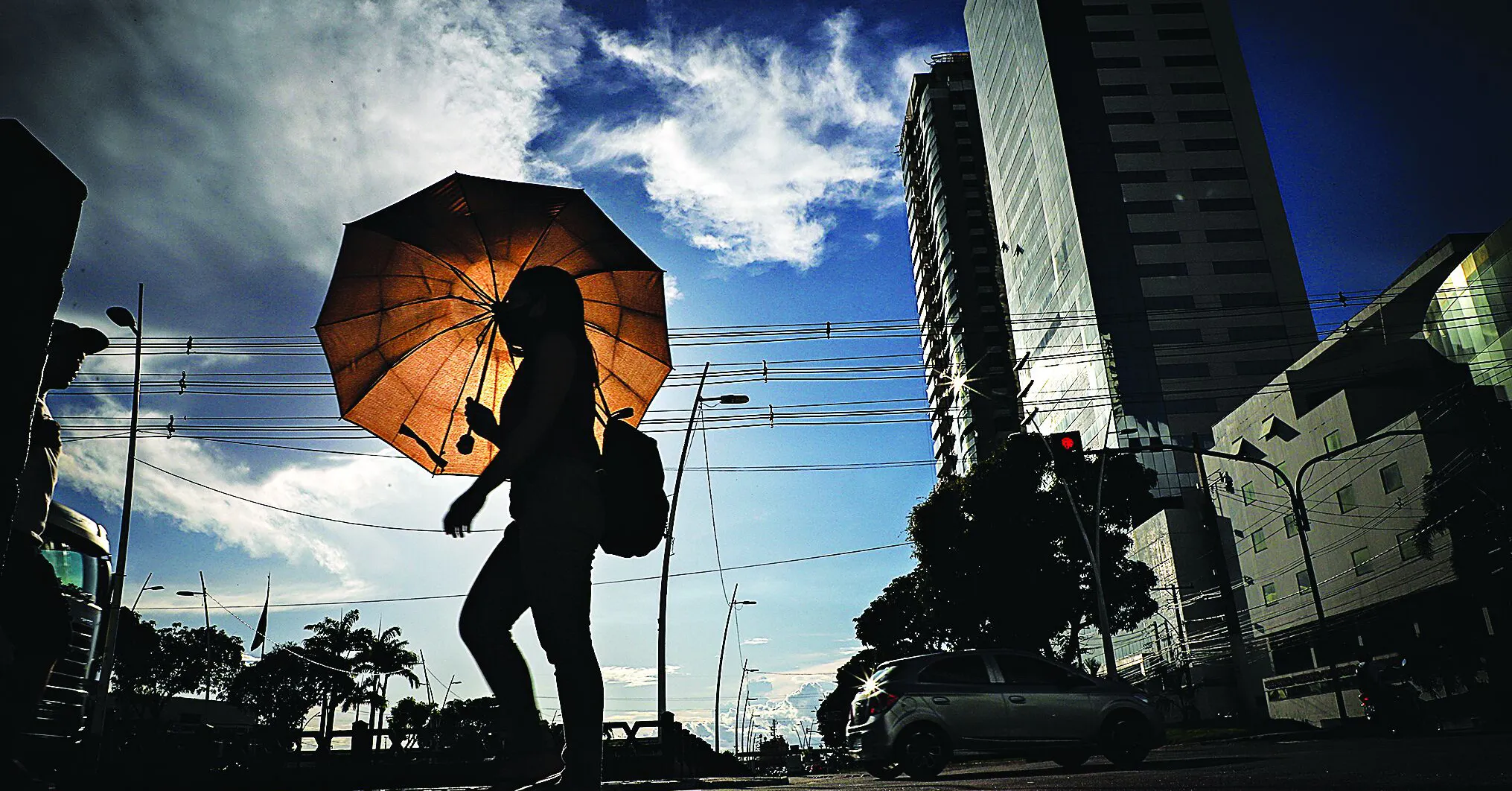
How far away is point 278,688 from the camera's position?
6806 centimetres

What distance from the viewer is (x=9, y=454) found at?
1.32 metres

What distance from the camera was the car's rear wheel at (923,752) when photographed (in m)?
11.5

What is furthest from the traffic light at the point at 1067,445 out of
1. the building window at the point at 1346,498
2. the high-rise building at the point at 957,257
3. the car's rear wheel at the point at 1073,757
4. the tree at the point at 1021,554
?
the high-rise building at the point at 957,257

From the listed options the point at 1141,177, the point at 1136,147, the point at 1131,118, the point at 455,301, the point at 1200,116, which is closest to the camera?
the point at 455,301

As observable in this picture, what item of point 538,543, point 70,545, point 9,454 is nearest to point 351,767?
point 70,545

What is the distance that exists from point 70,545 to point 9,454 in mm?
5227

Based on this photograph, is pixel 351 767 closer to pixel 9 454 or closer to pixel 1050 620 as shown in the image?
pixel 9 454

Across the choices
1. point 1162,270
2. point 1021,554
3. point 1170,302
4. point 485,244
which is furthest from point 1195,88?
point 485,244

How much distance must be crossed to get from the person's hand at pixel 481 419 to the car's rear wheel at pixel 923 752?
372 inches

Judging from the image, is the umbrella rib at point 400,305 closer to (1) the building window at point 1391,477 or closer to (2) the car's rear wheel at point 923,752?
(2) the car's rear wheel at point 923,752

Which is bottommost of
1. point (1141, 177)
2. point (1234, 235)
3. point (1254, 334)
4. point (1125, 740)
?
point (1125, 740)

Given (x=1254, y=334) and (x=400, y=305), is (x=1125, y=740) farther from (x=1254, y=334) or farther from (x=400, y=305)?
(x=1254, y=334)

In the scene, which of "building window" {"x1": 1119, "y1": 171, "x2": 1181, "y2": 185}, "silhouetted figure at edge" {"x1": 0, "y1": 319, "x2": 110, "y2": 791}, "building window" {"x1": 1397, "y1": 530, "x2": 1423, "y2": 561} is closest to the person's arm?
"silhouetted figure at edge" {"x1": 0, "y1": 319, "x2": 110, "y2": 791}

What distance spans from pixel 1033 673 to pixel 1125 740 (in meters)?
1.32
